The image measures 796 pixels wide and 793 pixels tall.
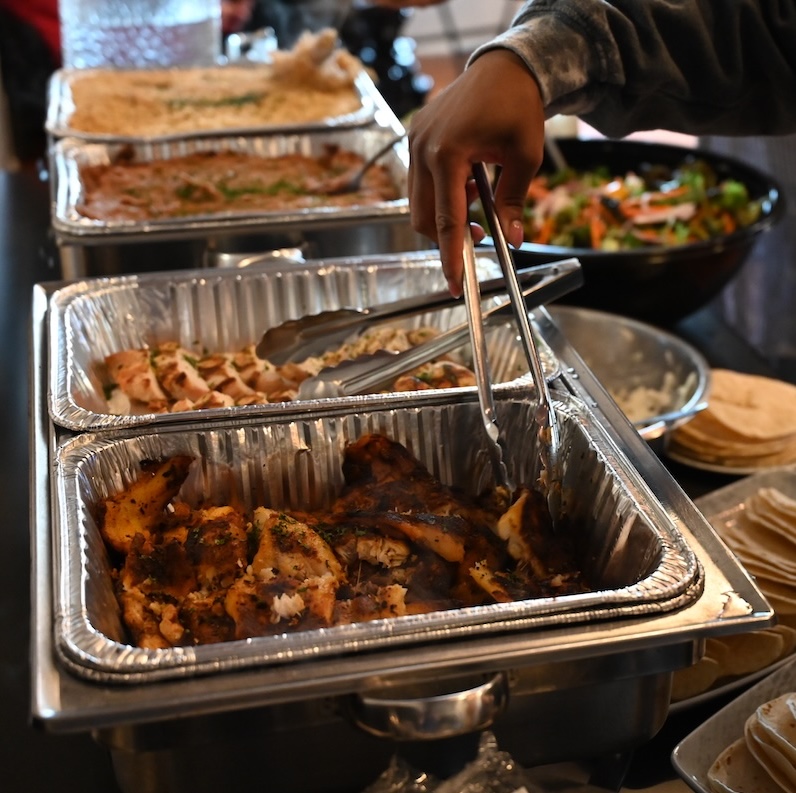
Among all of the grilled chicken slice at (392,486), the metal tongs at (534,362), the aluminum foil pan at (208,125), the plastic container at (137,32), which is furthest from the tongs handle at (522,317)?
the plastic container at (137,32)

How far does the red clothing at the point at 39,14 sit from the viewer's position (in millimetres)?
3334

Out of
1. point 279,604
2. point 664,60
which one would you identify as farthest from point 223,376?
point 664,60

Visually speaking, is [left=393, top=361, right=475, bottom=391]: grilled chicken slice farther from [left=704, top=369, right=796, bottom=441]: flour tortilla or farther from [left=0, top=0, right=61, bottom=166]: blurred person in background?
[left=0, top=0, right=61, bottom=166]: blurred person in background

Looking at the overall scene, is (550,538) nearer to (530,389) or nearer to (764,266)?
(530,389)

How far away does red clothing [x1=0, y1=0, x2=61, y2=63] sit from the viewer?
3.33m

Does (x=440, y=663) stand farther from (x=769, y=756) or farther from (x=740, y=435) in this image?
(x=740, y=435)

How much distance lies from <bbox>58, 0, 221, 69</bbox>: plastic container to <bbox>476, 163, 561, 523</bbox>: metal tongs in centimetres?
214

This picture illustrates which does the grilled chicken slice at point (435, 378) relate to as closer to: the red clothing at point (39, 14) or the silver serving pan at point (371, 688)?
→ the silver serving pan at point (371, 688)

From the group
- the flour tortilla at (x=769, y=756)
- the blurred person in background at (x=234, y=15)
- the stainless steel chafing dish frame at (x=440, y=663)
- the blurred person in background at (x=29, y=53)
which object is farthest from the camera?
the blurred person in background at (x=234, y=15)

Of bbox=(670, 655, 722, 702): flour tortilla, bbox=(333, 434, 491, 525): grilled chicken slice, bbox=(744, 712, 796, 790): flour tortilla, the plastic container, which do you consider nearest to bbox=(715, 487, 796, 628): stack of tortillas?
bbox=(670, 655, 722, 702): flour tortilla

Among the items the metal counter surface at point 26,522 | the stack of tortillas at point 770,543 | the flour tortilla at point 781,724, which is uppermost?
the flour tortilla at point 781,724

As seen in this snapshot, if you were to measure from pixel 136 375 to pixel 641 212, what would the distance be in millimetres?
1220

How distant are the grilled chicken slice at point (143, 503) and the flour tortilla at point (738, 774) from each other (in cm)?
56

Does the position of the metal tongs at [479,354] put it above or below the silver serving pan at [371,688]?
above
